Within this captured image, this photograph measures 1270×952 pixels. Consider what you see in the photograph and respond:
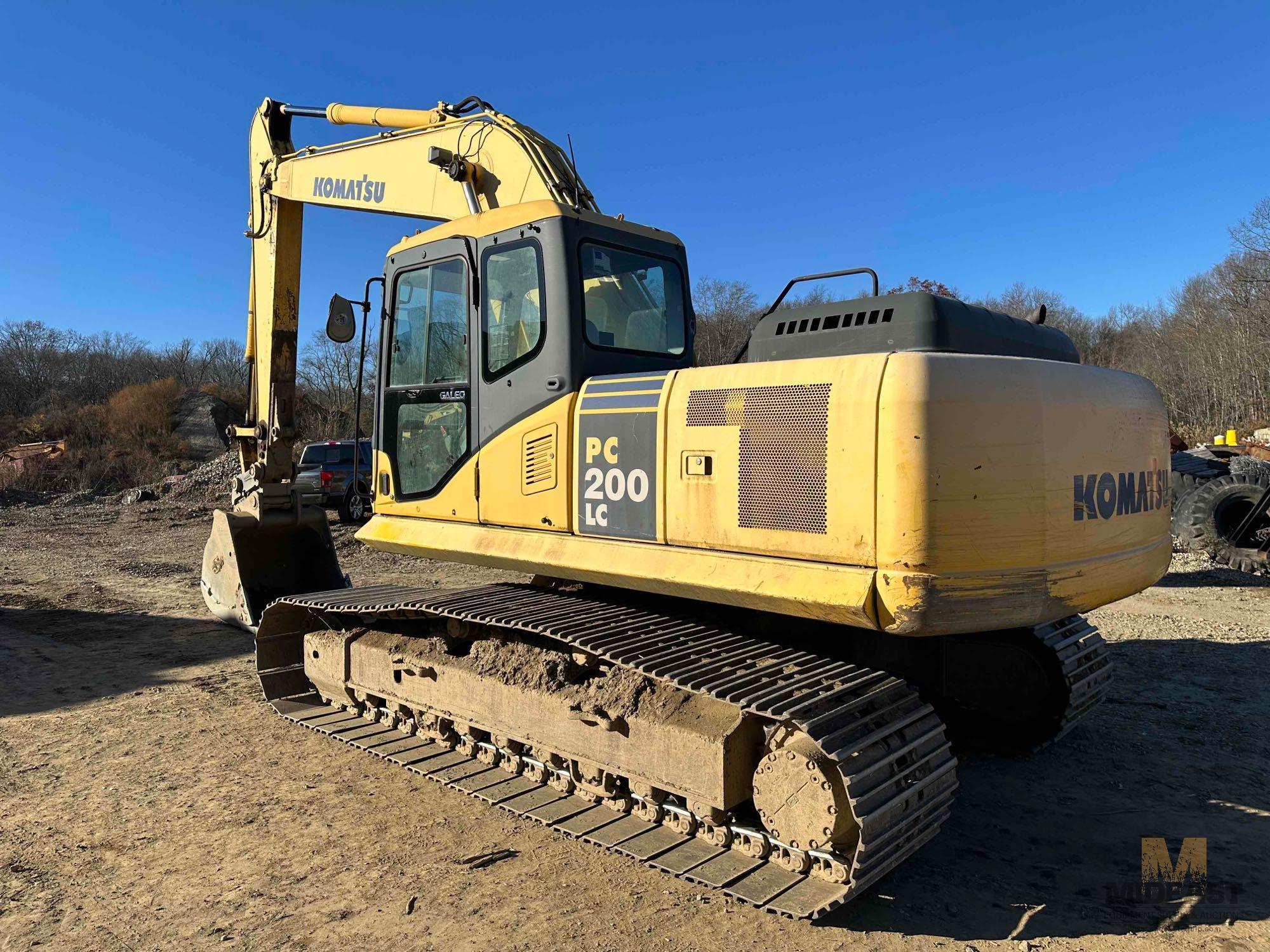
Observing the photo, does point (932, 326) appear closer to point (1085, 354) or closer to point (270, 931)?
point (270, 931)

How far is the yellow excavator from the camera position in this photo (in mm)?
3232

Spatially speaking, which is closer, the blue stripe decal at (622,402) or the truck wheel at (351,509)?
the blue stripe decal at (622,402)

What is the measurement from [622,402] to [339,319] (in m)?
2.31

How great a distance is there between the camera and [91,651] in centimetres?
764

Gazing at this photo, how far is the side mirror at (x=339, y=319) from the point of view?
5383 mm

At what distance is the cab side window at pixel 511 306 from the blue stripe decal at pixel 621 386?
44cm

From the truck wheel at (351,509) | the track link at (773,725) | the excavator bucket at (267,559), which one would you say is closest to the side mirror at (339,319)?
the track link at (773,725)

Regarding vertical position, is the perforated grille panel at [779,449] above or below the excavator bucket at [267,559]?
above

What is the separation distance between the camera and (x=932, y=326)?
373 cm

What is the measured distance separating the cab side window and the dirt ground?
92.2 inches

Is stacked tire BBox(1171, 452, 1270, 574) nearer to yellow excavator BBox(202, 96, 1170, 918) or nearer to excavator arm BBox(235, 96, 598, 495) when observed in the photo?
yellow excavator BBox(202, 96, 1170, 918)

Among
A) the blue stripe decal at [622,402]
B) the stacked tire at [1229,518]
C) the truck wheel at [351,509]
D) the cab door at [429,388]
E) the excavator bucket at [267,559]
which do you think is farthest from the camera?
the truck wheel at [351,509]

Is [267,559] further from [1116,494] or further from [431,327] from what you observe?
[1116,494]

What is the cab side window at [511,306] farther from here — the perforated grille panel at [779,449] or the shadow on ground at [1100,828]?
the shadow on ground at [1100,828]
